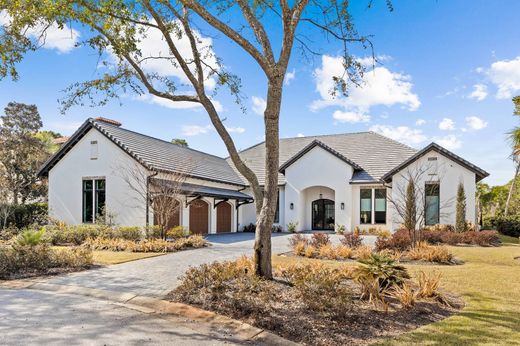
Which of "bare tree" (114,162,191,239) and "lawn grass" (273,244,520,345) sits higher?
"bare tree" (114,162,191,239)

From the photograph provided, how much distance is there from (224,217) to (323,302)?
21660mm

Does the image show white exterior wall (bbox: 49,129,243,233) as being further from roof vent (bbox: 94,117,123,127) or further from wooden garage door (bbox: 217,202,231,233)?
roof vent (bbox: 94,117,123,127)

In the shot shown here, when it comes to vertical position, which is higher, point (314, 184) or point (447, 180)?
point (447, 180)

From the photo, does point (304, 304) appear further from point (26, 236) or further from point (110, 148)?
point (110, 148)

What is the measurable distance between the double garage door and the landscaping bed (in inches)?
571

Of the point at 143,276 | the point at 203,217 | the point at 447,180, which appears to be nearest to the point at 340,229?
the point at 447,180

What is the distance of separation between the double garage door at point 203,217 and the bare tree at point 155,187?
20.2 inches

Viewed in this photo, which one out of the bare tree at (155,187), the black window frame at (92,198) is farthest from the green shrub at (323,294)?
the black window frame at (92,198)

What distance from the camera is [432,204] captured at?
2411cm

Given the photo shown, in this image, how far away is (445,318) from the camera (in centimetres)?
701

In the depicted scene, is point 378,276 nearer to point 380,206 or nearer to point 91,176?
point 380,206

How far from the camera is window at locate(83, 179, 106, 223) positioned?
906 inches

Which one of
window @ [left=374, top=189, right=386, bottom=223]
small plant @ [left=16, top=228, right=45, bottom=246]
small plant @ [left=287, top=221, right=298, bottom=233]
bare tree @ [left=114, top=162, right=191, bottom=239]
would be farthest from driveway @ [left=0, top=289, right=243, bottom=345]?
window @ [left=374, top=189, right=386, bottom=223]

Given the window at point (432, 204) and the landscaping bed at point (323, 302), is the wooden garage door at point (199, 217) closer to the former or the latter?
the window at point (432, 204)
